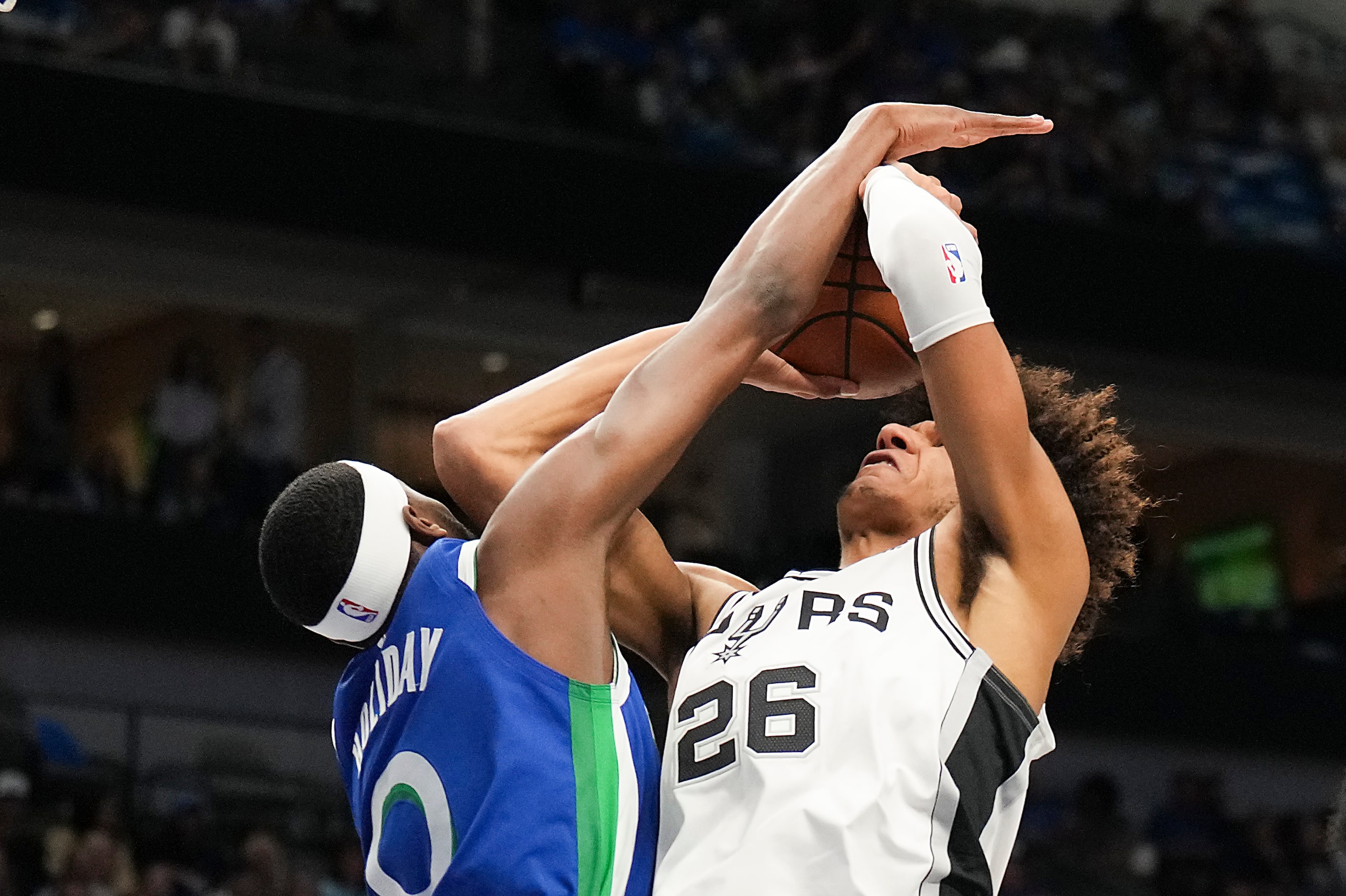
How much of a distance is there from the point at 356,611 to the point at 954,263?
1.05m

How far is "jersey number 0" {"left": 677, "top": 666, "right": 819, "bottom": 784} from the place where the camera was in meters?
2.58

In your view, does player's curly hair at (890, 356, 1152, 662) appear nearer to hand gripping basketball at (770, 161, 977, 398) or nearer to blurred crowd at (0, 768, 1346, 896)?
hand gripping basketball at (770, 161, 977, 398)

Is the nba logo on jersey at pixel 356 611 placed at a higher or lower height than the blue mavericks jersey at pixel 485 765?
higher

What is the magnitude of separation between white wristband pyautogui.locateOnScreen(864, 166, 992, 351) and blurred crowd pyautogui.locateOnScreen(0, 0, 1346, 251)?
8.27 metres

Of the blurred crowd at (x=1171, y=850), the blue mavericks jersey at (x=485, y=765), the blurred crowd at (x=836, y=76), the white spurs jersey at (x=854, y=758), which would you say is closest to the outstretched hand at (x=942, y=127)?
the white spurs jersey at (x=854, y=758)

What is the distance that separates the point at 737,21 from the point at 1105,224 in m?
3.12

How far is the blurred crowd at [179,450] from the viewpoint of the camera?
33.6ft

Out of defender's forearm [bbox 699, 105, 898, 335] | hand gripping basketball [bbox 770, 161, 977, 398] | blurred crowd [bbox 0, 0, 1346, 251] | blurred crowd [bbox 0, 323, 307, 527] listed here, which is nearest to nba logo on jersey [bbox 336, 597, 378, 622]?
defender's forearm [bbox 699, 105, 898, 335]

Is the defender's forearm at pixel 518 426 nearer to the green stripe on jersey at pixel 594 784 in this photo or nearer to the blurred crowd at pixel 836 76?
the green stripe on jersey at pixel 594 784

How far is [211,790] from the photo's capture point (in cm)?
925

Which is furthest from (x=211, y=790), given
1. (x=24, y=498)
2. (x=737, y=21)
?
(x=737, y=21)

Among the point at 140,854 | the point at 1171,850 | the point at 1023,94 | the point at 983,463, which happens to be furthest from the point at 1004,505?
the point at 1023,94

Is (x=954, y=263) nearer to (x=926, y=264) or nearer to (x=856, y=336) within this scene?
(x=926, y=264)

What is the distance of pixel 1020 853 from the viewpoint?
10430 mm
